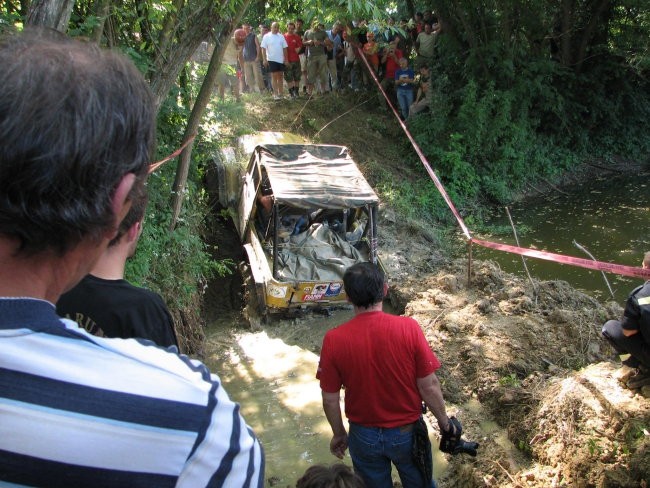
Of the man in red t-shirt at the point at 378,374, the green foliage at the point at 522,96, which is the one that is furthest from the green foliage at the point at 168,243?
the green foliage at the point at 522,96

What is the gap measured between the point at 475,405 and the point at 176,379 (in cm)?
527

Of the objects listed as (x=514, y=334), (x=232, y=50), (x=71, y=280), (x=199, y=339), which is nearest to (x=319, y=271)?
(x=199, y=339)

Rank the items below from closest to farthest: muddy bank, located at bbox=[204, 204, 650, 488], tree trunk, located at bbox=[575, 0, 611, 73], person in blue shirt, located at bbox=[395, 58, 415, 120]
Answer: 1. muddy bank, located at bbox=[204, 204, 650, 488]
2. person in blue shirt, located at bbox=[395, 58, 415, 120]
3. tree trunk, located at bbox=[575, 0, 611, 73]

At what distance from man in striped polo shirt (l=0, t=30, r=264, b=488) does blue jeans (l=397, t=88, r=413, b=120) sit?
15240mm

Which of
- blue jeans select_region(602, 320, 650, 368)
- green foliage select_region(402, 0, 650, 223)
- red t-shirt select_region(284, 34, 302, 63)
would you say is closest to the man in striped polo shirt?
blue jeans select_region(602, 320, 650, 368)

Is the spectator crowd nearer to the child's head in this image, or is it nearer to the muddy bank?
the muddy bank

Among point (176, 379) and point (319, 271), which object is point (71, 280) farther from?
point (319, 271)

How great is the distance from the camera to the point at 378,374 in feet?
9.98

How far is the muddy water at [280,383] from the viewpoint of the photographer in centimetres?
505

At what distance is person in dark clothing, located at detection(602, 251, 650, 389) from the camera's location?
12.2 ft

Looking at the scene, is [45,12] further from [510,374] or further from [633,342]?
[510,374]

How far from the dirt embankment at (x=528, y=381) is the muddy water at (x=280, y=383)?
2.16 ft

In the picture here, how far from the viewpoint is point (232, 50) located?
14523mm

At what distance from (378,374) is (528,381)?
292cm
